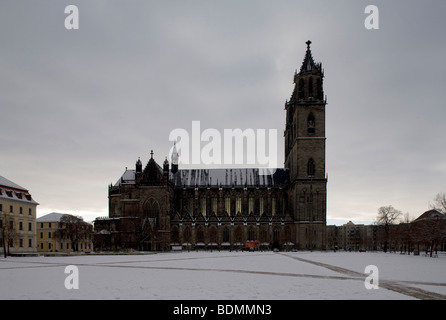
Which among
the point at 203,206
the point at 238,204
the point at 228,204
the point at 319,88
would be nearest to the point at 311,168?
the point at 319,88

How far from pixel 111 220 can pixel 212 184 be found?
85.1ft

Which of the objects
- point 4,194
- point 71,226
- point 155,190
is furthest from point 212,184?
point 4,194

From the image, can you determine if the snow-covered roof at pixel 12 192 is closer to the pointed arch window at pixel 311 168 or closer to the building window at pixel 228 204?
the building window at pixel 228 204

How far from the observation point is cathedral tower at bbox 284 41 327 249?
3514 inches

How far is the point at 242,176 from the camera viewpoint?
104250mm

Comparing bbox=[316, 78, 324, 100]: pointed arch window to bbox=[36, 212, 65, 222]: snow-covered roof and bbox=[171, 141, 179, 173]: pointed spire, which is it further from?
bbox=[36, 212, 65, 222]: snow-covered roof

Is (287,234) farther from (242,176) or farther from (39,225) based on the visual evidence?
(39,225)

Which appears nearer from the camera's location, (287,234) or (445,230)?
(445,230)

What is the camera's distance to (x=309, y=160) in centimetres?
9038

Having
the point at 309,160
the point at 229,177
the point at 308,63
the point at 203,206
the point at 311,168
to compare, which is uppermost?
the point at 308,63

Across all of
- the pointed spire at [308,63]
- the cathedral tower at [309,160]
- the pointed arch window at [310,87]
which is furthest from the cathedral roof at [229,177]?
the pointed spire at [308,63]

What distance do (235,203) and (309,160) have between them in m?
21.3

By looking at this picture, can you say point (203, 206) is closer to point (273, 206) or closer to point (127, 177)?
point (273, 206)
